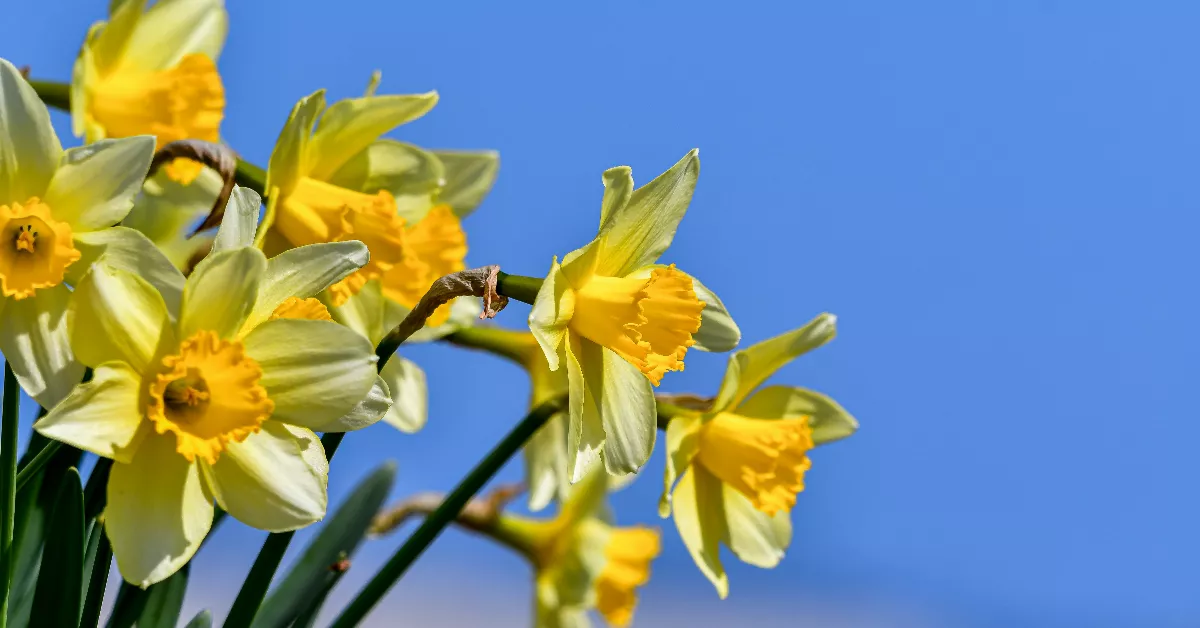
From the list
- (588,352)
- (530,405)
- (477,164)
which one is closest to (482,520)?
(530,405)

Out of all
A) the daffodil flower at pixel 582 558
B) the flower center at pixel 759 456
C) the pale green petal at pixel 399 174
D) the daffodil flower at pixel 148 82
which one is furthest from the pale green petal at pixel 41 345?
the daffodil flower at pixel 582 558

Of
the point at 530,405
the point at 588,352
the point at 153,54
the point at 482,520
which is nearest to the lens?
the point at 588,352

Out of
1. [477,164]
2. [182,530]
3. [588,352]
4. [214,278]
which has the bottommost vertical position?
[182,530]

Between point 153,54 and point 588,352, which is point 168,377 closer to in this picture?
point 588,352

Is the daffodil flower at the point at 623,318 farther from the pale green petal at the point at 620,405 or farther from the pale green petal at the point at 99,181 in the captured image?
the pale green petal at the point at 99,181

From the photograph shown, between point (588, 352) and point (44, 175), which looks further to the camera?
point (588, 352)

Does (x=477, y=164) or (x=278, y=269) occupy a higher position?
(x=477, y=164)

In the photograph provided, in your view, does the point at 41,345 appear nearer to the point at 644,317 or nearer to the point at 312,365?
the point at 312,365
